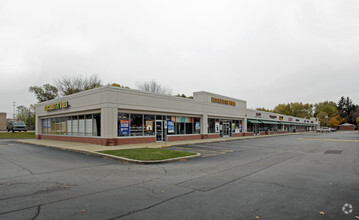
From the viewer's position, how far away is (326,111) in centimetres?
11944

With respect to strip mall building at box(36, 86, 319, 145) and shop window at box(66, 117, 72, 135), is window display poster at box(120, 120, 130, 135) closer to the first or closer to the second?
strip mall building at box(36, 86, 319, 145)

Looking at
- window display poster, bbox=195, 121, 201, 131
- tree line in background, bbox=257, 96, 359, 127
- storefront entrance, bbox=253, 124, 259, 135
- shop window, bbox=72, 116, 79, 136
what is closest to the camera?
shop window, bbox=72, 116, 79, 136

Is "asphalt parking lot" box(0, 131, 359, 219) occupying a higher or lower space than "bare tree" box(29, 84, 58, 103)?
lower

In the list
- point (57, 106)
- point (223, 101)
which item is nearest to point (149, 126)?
point (57, 106)

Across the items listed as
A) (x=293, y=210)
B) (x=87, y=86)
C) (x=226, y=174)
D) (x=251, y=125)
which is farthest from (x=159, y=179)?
(x=87, y=86)

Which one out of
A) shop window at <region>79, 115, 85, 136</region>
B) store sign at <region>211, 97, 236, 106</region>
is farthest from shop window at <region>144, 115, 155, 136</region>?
store sign at <region>211, 97, 236, 106</region>

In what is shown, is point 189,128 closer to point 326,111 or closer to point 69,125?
point 69,125

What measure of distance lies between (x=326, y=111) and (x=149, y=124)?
409ft

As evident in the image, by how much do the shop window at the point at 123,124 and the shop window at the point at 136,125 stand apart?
0.44m

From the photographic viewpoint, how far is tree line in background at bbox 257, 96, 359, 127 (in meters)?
111

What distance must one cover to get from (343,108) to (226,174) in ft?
522

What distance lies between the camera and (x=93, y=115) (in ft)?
68.6

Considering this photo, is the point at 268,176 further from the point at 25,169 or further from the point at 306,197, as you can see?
the point at 25,169

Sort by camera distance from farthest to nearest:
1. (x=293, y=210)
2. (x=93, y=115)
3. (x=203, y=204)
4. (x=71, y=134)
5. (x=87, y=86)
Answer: (x=87, y=86) < (x=71, y=134) < (x=93, y=115) < (x=203, y=204) < (x=293, y=210)
